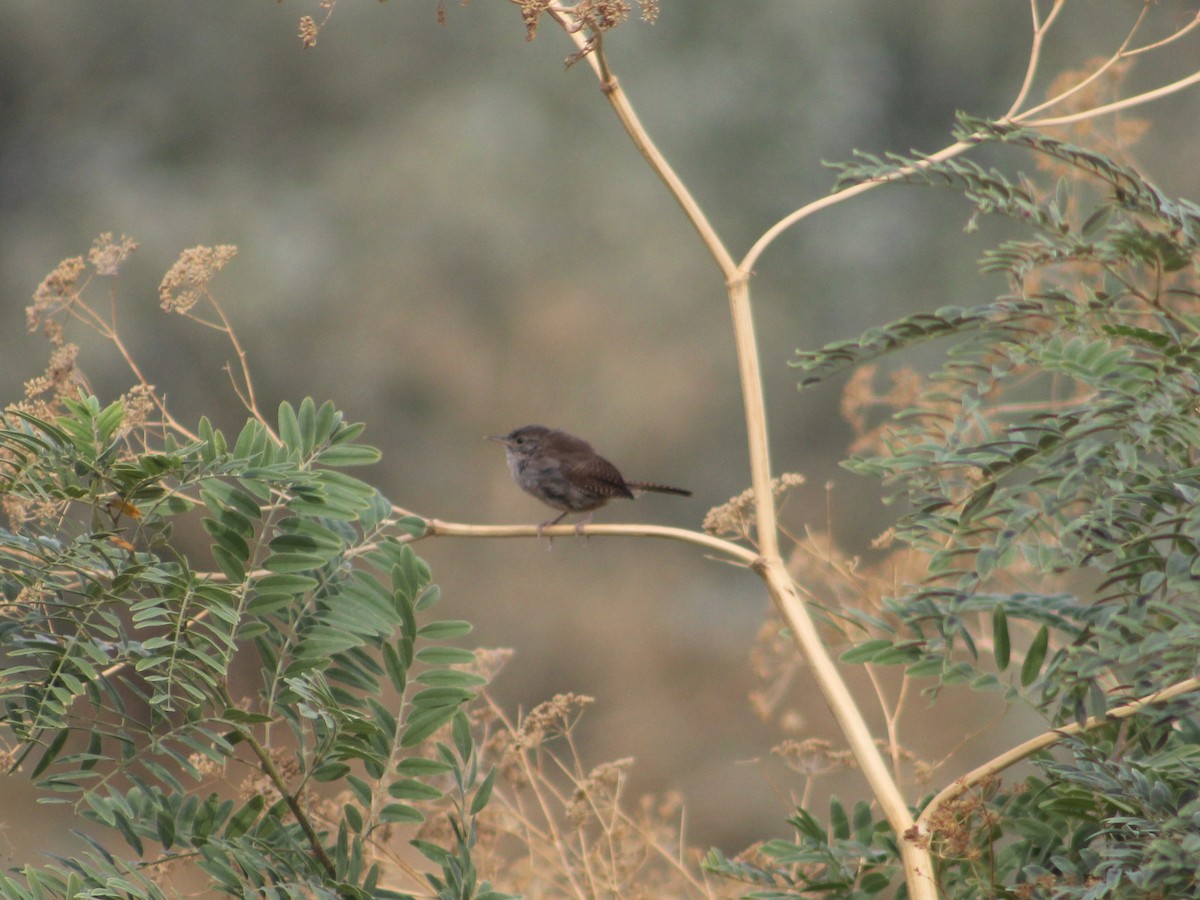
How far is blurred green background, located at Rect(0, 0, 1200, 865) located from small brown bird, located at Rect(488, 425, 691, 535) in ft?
15.4

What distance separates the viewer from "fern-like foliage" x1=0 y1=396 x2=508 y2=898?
1526 millimetres

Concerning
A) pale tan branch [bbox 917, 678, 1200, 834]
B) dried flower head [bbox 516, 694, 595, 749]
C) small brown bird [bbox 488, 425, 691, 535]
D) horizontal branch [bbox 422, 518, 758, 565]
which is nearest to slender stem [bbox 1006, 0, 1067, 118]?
horizontal branch [bbox 422, 518, 758, 565]

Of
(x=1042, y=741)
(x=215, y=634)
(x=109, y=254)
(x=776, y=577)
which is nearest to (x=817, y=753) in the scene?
(x=776, y=577)

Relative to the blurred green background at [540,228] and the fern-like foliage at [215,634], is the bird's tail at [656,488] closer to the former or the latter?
the fern-like foliage at [215,634]

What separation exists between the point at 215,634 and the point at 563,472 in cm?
278

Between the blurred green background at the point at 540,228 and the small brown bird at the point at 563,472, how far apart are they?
15.4 ft

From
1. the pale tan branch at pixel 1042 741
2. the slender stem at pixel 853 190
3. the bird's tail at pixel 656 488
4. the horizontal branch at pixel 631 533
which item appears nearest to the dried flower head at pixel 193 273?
the horizontal branch at pixel 631 533

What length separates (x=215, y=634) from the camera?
1.71m

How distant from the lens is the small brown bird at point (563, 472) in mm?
4406

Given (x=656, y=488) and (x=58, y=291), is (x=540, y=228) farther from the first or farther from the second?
(x=58, y=291)

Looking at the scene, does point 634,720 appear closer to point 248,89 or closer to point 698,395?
point 698,395

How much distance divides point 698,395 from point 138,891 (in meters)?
8.76

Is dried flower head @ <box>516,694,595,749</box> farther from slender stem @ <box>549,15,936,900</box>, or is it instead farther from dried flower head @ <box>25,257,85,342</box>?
dried flower head @ <box>25,257,85,342</box>

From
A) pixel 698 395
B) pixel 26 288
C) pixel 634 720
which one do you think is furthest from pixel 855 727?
pixel 26 288
